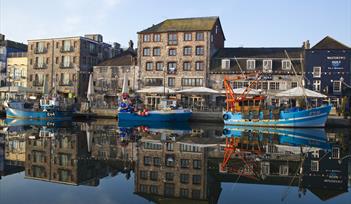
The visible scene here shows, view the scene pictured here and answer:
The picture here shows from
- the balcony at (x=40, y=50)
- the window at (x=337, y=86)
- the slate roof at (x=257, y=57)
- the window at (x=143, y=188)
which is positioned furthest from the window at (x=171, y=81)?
the window at (x=143, y=188)

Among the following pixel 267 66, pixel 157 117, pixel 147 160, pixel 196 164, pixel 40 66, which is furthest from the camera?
pixel 40 66

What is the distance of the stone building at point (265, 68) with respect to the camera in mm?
48188

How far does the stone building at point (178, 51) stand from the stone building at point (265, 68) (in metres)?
1.97

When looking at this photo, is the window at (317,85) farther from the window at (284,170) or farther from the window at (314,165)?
the window at (284,170)

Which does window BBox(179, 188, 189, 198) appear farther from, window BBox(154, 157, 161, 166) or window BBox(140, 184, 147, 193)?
window BBox(154, 157, 161, 166)

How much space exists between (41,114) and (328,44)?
3794cm

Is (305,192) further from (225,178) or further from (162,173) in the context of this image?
(162,173)

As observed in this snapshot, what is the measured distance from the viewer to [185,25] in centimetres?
5491

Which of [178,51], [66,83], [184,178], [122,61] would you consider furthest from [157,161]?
[66,83]

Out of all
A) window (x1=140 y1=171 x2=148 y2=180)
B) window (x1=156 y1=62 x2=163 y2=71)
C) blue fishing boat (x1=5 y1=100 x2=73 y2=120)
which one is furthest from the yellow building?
window (x1=140 y1=171 x2=148 y2=180)

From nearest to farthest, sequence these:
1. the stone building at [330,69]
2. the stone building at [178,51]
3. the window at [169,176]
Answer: the window at [169,176]
the stone building at [330,69]
the stone building at [178,51]

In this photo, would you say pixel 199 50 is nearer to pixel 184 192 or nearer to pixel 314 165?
pixel 314 165

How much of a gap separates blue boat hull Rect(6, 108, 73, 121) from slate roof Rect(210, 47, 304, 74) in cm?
2150

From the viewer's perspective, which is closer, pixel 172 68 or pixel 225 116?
pixel 225 116
